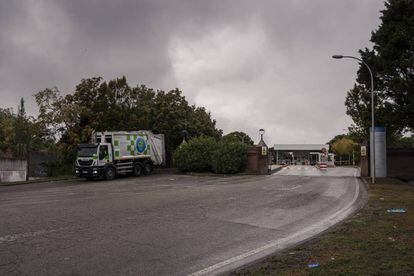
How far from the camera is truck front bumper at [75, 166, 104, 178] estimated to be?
30.2 meters

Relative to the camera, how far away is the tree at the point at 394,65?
26.0 m

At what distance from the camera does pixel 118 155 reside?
3253 centimetres

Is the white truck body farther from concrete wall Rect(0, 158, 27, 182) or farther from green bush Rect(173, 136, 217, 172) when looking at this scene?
concrete wall Rect(0, 158, 27, 182)

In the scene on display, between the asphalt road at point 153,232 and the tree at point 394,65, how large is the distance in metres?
13.5

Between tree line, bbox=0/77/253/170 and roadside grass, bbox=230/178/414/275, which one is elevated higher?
tree line, bbox=0/77/253/170

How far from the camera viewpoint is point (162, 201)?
15477 millimetres

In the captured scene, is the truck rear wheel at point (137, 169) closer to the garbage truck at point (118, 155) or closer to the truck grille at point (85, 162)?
the garbage truck at point (118, 155)

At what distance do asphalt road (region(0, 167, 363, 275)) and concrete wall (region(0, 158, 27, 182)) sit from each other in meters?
21.1

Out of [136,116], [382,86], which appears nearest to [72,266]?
[382,86]

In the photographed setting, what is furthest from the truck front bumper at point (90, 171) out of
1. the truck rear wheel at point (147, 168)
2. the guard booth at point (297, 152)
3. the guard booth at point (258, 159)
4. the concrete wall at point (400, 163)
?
the guard booth at point (297, 152)

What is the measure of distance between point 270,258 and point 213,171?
30.0m

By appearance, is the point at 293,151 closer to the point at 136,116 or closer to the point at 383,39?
the point at 136,116

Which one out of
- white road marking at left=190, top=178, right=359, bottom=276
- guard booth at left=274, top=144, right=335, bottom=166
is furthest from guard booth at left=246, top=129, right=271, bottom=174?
guard booth at left=274, top=144, right=335, bottom=166

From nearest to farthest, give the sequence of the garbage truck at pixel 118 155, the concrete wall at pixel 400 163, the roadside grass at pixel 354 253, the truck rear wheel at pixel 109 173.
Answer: the roadside grass at pixel 354 253, the garbage truck at pixel 118 155, the truck rear wheel at pixel 109 173, the concrete wall at pixel 400 163
